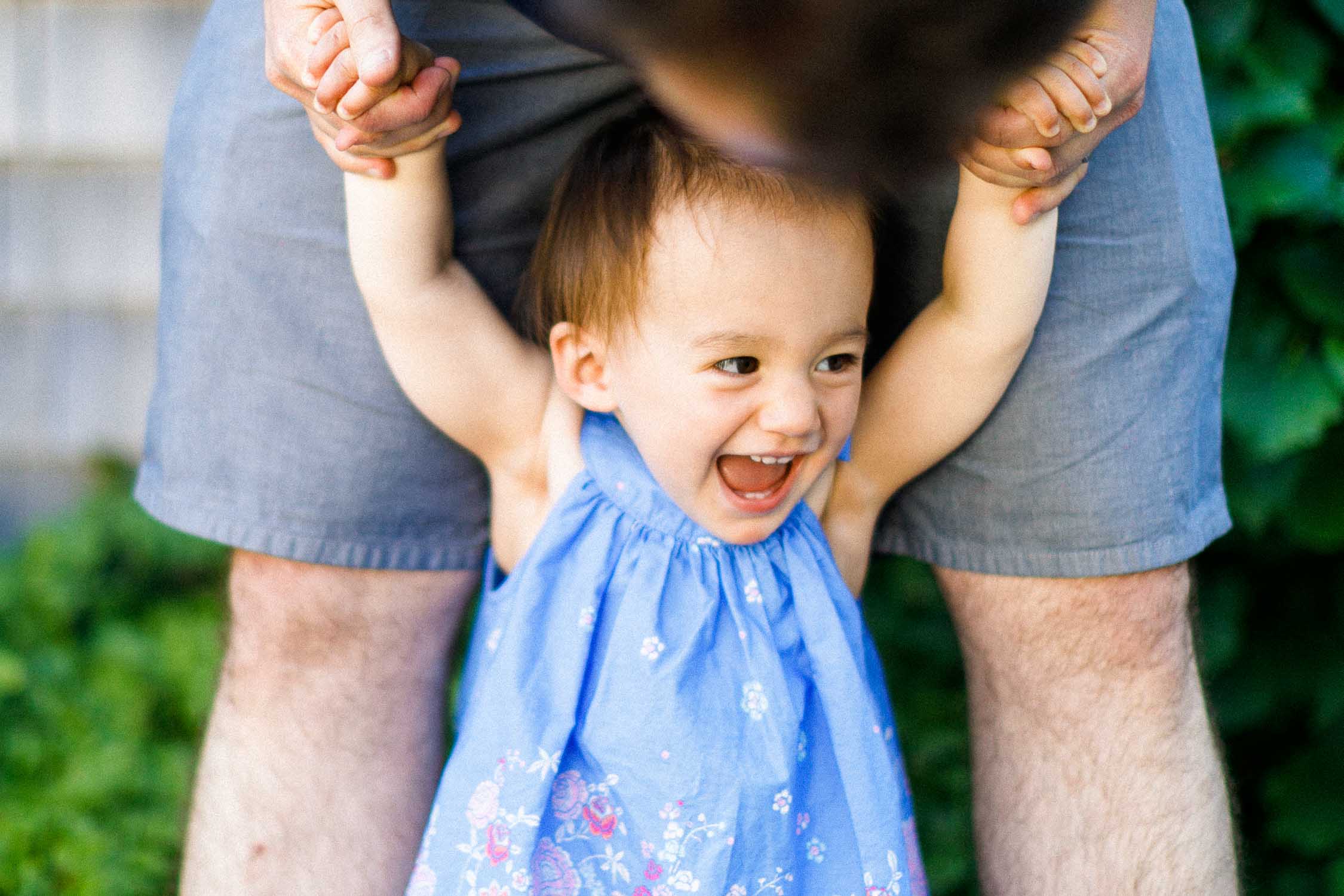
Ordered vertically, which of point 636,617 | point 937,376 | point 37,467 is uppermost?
point 937,376

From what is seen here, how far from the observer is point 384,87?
4.12 feet

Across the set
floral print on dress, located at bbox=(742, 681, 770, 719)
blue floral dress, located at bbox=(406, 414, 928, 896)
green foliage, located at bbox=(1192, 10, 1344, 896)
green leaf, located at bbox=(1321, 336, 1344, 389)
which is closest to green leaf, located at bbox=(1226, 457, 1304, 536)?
green foliage, located at bbox=(1192, 10, 1344, 896)

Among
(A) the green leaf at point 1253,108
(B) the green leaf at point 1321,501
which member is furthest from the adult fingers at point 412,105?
(B) the green leaf at point 1321,501

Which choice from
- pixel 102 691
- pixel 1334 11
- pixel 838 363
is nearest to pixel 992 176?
pixel 838 363

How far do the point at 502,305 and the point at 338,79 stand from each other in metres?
0.45

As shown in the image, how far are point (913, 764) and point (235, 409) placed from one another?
1.56 m

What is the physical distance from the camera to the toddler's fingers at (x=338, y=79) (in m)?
1.24

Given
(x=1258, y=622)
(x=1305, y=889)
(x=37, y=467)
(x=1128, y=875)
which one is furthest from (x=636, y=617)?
(x=37, y=467)

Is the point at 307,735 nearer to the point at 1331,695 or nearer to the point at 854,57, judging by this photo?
the point at 854,57

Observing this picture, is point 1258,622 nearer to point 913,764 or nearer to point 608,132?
point 913,764

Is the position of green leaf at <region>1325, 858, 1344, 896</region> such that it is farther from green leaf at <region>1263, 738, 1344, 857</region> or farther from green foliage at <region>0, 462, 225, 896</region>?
green foliage at <region>0, 462, 225, 896</region>

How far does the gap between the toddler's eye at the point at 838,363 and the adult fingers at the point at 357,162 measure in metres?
0.48

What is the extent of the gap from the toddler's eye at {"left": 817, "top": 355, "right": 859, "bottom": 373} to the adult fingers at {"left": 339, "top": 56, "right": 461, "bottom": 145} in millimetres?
464

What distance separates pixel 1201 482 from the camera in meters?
1.67
